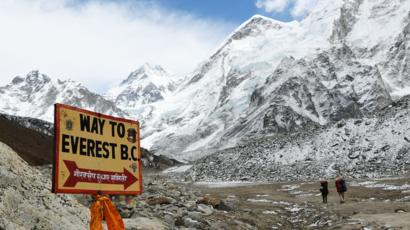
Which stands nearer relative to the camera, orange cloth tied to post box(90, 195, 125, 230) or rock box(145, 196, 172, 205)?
orange cloth tied to post box(90, 195, 125, 230)

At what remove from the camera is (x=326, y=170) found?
57.7 m

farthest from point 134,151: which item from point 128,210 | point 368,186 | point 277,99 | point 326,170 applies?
point 277,99

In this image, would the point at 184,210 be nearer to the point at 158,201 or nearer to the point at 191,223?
the point at 158,201

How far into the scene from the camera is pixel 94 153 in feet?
27.5

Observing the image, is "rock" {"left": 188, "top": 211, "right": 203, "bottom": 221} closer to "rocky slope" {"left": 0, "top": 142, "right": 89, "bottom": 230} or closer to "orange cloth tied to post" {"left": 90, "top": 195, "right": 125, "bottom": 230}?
"rocky slope" {"left": 0, "top": 142, "right": 89, "bottom": 230}

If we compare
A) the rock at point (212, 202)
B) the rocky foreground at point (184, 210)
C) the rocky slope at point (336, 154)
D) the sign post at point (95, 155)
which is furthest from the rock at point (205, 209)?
the rocky slope at point (336, 154)

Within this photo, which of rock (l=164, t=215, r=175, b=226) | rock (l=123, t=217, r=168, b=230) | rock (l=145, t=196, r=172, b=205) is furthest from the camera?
rock (l=145, t=196, r=172, b=205)

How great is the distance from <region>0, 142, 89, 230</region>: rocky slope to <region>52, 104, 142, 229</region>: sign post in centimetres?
135

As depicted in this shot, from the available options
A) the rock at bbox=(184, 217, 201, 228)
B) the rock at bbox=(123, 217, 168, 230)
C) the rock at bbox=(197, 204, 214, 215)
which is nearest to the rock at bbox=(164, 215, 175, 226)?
the rock at bbox=(184, 217, 201, 228)

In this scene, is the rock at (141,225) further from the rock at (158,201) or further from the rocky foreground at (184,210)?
the rock at (158,201)

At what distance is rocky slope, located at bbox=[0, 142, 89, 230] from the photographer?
8.74 meters

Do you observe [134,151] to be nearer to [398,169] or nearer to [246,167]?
[398,169]

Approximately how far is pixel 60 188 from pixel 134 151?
1.92 m

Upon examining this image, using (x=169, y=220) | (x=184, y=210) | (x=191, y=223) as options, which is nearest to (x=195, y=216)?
(x=184, y=210)
